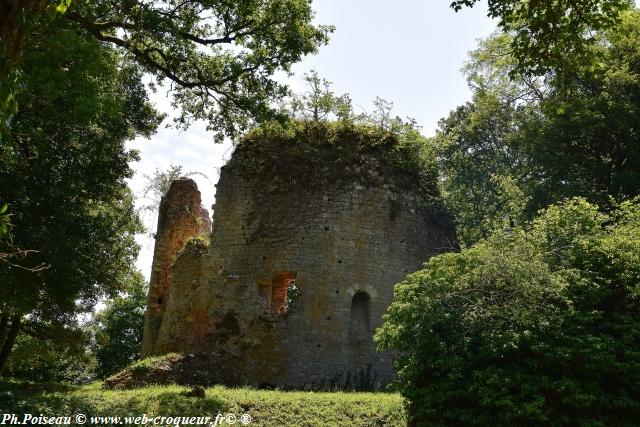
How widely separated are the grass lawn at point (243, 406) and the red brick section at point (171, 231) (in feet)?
24.5

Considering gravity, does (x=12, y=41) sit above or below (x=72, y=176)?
below

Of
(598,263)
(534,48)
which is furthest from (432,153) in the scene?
(534,48)

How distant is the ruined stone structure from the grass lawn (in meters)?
3.00

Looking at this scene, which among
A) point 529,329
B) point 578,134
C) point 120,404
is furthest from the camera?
point 578,134

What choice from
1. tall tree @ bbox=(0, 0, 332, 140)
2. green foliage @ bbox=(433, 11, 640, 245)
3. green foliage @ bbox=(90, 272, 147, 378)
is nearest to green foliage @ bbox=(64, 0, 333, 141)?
tall tree @ bbox=(0, 0, 332, 140)

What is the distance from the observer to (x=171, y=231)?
2027 cm

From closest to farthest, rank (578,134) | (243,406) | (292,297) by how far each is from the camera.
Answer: (243,406) < (292,297) < (578,134)

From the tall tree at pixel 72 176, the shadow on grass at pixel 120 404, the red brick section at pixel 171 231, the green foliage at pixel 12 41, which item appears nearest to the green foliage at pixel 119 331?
the red brick section at pixel 171 231

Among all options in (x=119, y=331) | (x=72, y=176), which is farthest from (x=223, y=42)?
(x=119, y=331)

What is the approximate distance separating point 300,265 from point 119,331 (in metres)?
21.9

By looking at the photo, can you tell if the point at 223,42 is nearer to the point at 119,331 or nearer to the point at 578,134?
the point at 578,134

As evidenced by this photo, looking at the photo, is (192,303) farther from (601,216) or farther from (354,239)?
(601,216)

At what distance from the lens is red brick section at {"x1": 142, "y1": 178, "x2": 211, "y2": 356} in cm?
2003

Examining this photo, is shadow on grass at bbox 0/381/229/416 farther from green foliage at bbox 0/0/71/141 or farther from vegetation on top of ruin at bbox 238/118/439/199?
vegetation on top of ruin at bbox 238/118/439/199
